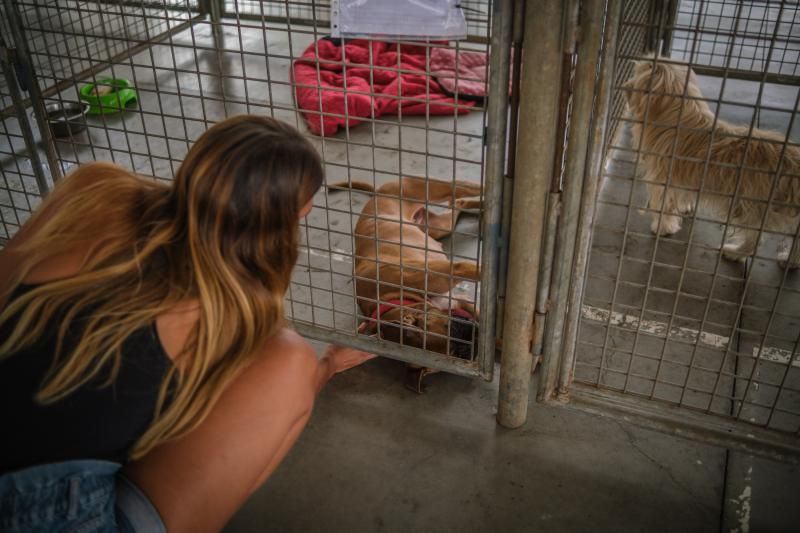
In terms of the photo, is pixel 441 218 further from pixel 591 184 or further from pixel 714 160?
pixel 591 184

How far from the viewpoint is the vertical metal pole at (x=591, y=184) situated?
70.3 inches

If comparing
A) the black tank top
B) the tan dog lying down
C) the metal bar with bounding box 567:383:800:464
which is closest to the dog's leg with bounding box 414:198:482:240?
the tan dog lying down

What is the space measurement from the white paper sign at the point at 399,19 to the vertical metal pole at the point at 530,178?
211 millimetres

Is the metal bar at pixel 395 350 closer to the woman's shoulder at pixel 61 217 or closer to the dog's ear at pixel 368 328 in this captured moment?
the dog's ear at pixel 368 328

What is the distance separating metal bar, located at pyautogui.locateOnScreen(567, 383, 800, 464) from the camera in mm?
2268

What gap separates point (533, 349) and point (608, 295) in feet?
3.44

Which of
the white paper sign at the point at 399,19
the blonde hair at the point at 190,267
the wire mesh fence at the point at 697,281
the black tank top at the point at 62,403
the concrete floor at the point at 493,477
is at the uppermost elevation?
the white paper sign at the point at 399,19

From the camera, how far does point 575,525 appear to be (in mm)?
2289

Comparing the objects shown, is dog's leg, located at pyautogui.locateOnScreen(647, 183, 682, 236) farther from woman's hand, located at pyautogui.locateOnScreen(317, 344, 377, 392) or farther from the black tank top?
the black tank top

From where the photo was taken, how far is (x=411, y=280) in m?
3.00

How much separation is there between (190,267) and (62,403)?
1.33 ft

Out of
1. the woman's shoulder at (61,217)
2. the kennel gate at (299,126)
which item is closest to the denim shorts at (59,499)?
the woman's shoulder at (61,217)

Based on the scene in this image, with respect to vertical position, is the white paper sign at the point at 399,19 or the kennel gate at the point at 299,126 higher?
the white paper sign at the point at 399,19

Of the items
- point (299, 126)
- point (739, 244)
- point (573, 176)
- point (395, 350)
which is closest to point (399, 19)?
point (573, 176)
